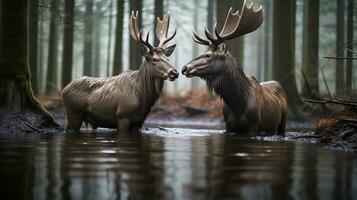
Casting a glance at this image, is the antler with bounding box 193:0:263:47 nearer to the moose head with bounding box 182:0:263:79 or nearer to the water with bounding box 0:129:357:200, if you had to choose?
the moose head with bounding box 182:0:263:79

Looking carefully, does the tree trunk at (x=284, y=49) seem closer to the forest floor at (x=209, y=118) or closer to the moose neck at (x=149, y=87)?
the forest floor at (x=209, y=118)

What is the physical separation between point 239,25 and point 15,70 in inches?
185

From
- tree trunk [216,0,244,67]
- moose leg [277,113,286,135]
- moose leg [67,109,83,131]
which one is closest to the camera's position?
moose leg [67,109,83,131]

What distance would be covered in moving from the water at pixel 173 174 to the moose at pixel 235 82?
429cm

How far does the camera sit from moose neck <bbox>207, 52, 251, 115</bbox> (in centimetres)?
1056

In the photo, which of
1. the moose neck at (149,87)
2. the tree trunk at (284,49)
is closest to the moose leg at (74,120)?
the moose neck at (149,87)

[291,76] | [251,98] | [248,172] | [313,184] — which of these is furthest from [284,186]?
[291,76]

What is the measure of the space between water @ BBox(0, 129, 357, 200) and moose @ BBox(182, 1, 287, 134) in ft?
14.1

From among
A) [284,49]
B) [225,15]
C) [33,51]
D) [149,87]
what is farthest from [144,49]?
[33,51]

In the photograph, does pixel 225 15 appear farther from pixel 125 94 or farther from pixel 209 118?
pixel 125 94

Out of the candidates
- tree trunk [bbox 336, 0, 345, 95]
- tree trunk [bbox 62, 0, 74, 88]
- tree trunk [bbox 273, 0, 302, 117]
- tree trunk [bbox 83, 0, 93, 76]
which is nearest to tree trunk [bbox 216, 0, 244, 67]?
tree trunk [bbox 273, 0, 302, 117]

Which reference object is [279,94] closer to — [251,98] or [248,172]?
[251,98]

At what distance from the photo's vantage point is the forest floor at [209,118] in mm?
7891

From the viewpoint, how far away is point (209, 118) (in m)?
20.8
